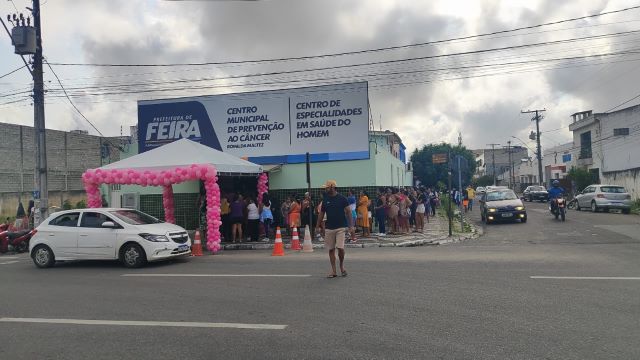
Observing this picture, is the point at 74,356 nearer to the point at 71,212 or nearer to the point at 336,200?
the point at 336,200

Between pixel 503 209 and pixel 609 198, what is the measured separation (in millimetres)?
8111

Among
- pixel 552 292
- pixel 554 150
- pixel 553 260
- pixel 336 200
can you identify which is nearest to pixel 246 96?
pixel 336 200

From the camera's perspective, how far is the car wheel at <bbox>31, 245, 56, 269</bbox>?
40.6ft

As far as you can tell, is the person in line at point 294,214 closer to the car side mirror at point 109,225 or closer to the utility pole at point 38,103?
the car side mirror at point 109,225

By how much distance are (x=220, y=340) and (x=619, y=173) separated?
35.9 metres

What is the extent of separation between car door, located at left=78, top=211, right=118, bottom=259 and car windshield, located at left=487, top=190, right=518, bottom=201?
17231 mm

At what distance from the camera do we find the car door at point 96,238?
469 inches

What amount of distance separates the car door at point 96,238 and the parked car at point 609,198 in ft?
79.4

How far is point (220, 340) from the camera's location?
5684 millimetres

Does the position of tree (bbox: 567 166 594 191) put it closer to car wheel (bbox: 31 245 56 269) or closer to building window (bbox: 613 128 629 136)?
building window (bbox: 613 128 629 136)

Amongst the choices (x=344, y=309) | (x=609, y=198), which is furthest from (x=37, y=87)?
(x=609, y=198)

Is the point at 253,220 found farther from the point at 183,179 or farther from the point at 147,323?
the point at 147,323

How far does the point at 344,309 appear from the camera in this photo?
6867mm

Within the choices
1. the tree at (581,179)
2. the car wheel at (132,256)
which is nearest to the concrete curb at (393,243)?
the car wheel at (132,256)
